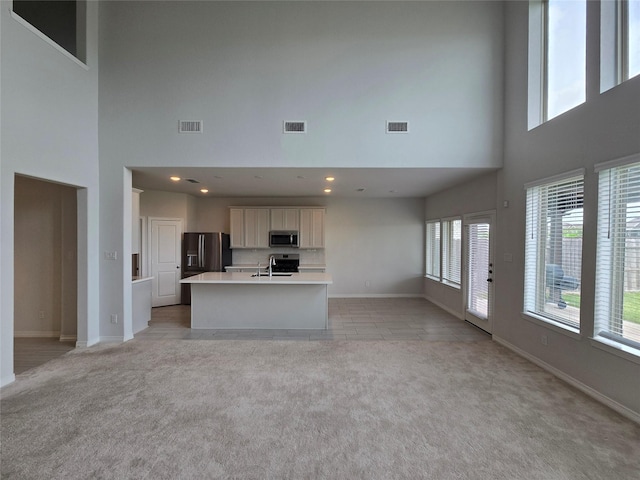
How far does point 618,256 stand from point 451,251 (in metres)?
3.48

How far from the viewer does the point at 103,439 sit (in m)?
2.20

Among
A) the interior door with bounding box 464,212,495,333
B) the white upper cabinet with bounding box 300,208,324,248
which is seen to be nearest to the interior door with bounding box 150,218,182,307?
the white upper cabinet with bounding box 300,208,324,248

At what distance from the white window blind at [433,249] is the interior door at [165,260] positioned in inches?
235

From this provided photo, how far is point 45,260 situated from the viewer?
A: 4.40 metres

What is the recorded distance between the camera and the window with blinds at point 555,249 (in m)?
3.14

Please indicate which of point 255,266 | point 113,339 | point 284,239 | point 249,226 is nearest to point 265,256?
point 255,266

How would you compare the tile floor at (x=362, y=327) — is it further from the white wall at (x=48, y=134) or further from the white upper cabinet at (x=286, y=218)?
the white upper cabinet at (x=286, y=218)

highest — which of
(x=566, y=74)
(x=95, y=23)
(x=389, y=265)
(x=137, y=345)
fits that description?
(x=95, y=23)

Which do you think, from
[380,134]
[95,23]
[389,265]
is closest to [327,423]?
[380,134]

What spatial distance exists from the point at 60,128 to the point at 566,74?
6.13 metres

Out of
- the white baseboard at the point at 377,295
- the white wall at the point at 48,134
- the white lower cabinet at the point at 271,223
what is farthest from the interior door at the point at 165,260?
the white baseboard at the point at 377,295

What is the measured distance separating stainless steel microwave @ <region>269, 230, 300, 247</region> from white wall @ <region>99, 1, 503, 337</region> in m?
3.05

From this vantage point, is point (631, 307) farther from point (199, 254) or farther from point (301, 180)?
point (199, 254)

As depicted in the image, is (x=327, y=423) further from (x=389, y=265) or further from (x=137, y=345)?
(x=389, y=265)
